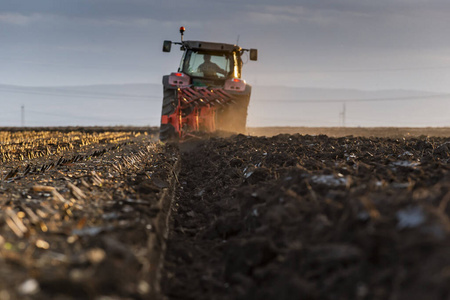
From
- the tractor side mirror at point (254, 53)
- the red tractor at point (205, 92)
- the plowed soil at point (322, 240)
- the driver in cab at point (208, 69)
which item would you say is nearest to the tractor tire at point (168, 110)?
the red tractor at point (205, 92)

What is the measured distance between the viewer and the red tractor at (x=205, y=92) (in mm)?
15523

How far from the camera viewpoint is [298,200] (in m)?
4.22

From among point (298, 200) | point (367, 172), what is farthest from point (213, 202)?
point (298, 200)

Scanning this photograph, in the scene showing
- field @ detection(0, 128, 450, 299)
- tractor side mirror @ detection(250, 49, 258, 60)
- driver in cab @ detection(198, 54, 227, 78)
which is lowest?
field @ detection(0, 128, 450, 299)

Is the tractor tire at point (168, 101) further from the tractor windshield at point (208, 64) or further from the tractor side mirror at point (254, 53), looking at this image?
the tractor side mirror at point (254, 53)

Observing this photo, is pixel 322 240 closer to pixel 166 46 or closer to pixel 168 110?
pixel 168 110

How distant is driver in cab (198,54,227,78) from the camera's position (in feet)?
54.4

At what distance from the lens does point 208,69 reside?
1662cm

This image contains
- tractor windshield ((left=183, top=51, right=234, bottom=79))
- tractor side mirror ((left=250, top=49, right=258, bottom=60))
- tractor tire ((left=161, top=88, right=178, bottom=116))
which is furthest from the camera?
tractor windshield ((left=183, top=51, right=234, bottom=79))

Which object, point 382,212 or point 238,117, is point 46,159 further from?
point 382,212

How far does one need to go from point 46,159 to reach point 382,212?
30.0ft

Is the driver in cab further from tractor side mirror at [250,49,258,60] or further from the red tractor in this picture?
tractor side mirror at [250,49,258,60]

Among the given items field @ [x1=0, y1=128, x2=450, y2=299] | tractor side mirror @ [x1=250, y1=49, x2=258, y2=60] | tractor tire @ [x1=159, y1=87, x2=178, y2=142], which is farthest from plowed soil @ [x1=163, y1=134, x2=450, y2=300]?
tractor side mirror @ [x1=250, y1=49, x2=258, y2=60]

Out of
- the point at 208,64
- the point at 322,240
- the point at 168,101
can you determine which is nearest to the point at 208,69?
the point at 208,64
